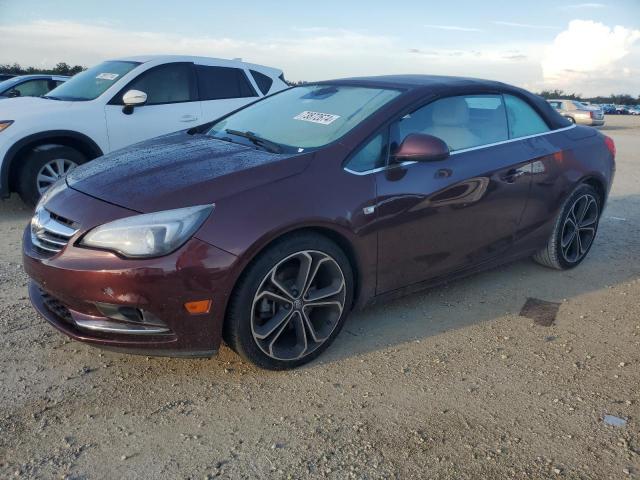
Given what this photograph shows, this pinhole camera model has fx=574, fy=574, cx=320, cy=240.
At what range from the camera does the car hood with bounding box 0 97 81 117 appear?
591 centimetres

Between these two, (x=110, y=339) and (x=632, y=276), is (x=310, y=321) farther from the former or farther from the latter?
(x=632, y=276)

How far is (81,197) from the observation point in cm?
288

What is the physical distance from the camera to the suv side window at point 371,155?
3.14 meters

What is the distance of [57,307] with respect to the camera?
290cm

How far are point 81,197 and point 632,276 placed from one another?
4177mm

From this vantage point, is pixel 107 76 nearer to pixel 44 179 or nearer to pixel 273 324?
pixel 44 179

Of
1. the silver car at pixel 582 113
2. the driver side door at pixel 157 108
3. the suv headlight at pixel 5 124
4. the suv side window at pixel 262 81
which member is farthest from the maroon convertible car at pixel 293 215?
the silver car at pixel 582 113

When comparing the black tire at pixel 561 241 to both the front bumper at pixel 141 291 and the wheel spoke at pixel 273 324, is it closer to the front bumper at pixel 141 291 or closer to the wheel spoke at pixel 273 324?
the wheel spoke at pixel 273 324

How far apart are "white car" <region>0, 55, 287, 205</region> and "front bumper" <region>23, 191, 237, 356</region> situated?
3.54 m

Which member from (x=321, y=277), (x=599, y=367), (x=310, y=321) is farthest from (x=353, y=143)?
(x=599, y=367)

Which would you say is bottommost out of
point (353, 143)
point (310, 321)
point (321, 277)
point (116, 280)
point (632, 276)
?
point (632, 276)

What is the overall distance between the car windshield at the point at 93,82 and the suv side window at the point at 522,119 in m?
4.40

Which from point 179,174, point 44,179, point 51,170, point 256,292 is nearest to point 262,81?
point 51,170

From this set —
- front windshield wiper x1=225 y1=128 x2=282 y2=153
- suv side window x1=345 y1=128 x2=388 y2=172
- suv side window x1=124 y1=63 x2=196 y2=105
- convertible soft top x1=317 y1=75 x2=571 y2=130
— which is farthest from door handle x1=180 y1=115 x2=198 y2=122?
suv side window x1=345 y1=128 x2=388 y2=172
